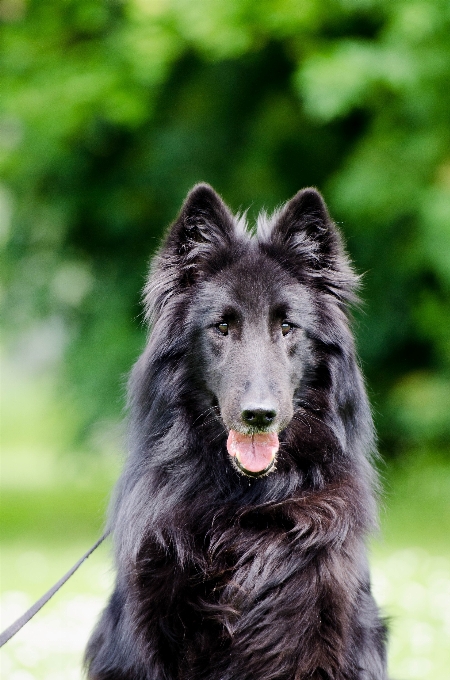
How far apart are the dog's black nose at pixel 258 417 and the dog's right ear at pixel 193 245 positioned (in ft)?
2.46

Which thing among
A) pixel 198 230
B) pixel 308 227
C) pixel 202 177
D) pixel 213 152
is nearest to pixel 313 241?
pixel 308 227

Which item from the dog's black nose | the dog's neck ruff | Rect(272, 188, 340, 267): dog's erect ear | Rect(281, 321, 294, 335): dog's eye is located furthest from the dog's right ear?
the dog's neck ruff

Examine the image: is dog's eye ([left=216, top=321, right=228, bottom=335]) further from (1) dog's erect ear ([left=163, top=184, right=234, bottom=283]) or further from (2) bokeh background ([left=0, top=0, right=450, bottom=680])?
(2) bokeh background ([left=0, top=0, right=450, bottom=680])

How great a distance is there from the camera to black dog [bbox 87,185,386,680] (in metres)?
3.85

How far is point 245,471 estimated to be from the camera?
12.9ft

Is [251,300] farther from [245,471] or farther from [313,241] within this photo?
[245,471]

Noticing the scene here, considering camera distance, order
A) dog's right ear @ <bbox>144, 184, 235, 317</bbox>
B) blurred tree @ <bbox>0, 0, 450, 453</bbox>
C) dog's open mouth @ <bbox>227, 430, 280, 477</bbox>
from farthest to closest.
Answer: blurred tree @ <bbox>0, 0, 450, 453</bbox> → dog's right ear @ <bbox>144, 184, 235, 317</bbox> → dog's open mouth @ <bbox>227, 430, 280, 477</bbox>

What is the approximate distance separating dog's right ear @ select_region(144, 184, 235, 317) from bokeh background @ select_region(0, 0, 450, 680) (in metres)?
5.12

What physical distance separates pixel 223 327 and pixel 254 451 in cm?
58

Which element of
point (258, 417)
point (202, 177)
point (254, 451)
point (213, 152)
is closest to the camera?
point (258, 417)

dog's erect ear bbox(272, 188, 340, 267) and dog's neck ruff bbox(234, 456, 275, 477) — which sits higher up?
dog's erect ear bbox(272, 188, 340, 267)

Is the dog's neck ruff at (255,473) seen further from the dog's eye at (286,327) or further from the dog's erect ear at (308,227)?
the dog's erect ear at (308,227)

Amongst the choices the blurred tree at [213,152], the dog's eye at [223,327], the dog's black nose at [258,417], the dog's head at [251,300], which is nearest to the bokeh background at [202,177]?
the blurred tree at [213,152]

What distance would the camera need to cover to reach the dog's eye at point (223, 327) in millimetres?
4164
